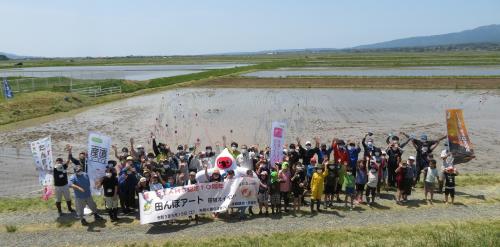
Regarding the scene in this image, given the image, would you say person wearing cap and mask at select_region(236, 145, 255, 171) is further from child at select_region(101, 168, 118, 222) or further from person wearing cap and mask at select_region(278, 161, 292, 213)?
child at select_region(101, 168, 118, 222)

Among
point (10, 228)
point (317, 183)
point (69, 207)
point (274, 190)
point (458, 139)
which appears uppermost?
point (458, 139)

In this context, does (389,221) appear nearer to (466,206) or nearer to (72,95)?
(466,206)

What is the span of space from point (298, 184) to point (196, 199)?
2851mm

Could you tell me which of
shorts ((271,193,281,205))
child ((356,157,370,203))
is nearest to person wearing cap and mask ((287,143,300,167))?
shorts ((271,193,281,205))

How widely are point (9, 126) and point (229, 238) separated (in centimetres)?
2402

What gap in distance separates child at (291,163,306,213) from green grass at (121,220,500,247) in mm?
1478

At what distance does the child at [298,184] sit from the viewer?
1175 cm

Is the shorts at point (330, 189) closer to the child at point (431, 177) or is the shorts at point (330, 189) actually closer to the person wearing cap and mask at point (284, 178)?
the person wearing cap and mask at point (284, 178)

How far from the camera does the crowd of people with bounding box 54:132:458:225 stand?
11.5m

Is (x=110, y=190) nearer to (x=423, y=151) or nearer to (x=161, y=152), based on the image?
(x=161, y=152)

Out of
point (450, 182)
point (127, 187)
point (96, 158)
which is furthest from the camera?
point (450, 182)

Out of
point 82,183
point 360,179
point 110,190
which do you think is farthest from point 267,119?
point 82,183

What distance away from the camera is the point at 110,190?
1131 centimetres

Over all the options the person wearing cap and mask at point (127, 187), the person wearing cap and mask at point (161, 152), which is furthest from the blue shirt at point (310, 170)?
the person wearing cap and mask at point (127, 187)
